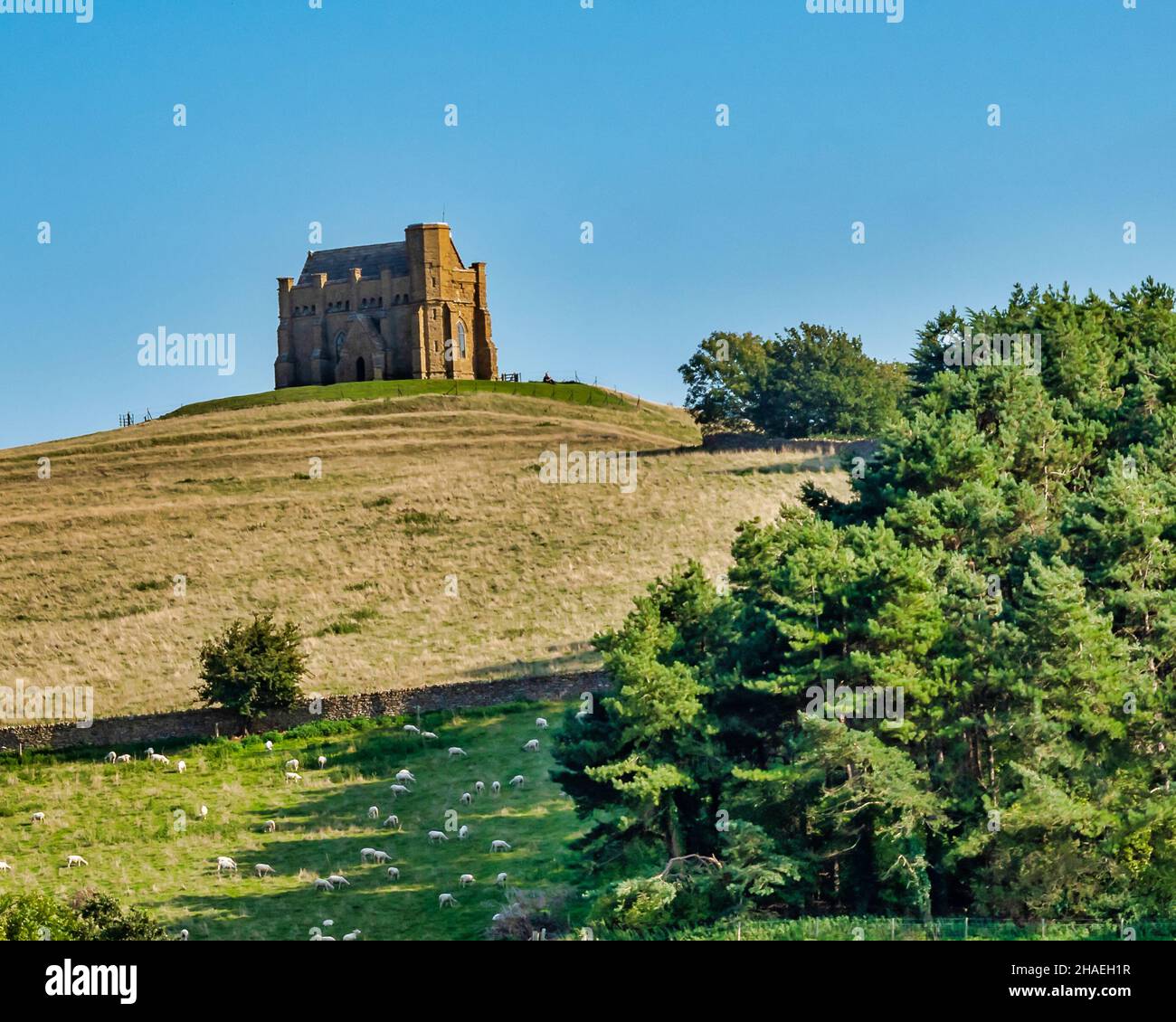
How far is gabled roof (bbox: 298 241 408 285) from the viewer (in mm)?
130625

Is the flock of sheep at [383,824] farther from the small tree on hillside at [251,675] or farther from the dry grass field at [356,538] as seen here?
the dry grass field at [356,538]

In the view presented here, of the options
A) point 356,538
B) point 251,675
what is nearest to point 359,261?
point 356,538

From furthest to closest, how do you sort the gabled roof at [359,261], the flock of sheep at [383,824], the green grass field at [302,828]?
the gabled roof at [359,261], the flock of sheep at [383,824], the green grass field at [302,828]

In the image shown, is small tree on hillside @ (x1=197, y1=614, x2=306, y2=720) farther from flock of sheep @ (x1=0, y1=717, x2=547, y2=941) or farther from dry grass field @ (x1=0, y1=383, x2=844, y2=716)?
dry grass field @ (x1=0, y1=383, x2=844, y2=716)

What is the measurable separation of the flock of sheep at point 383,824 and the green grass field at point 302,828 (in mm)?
222

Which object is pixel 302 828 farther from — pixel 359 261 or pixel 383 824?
pixel 359 261

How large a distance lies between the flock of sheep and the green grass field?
0.73ft

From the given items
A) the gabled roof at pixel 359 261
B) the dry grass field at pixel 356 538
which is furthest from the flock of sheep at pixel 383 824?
the gabled roof at pixel 359 261

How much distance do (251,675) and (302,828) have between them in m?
9.89

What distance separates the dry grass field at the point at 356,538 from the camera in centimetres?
6216

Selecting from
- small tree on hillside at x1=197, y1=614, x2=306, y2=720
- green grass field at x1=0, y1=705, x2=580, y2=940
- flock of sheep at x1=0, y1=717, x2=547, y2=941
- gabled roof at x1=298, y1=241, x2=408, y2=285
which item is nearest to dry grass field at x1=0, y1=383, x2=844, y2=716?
small tree on hillside at x1=197, y1=614, x2=306, y2=720

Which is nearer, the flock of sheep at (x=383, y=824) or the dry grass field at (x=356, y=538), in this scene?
the flock of sheep at (x=383, y=824)

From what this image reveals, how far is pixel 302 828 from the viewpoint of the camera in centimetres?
4388
